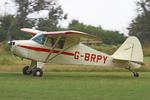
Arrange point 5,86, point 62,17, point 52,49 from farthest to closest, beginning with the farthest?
1. point 62,17
2. point 52,49
3. point 5,86

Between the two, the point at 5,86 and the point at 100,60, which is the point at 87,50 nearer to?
the point at 100,60

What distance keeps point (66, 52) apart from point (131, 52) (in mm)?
3359

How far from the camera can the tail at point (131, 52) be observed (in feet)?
86.8

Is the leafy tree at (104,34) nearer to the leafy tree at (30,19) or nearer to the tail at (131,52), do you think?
the leafy tree at (30,19)

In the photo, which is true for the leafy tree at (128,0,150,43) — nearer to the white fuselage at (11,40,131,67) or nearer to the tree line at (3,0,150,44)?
the tree line at (3,0,150,44)

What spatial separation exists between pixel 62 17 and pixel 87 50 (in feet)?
180

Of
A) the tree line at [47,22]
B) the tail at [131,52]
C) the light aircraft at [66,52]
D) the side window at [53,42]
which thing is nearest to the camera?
the light aircraft at [66,52]

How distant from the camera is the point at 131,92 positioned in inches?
658

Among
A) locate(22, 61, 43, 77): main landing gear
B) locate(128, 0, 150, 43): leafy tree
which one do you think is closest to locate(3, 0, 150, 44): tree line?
locate(128, 0, 150, 43): leafy tree

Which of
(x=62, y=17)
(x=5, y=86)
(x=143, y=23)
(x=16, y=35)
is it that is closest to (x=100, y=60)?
(x=5, y=86)

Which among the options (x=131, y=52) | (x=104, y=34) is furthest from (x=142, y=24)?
(x=131, y=52)

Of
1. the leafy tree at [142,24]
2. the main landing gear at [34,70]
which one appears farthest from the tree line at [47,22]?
the main landing gear at [34,70]

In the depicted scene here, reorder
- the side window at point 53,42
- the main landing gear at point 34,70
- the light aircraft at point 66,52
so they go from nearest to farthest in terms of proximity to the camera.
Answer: the main landing gear at point 34,70 → the light aircraft at point 66,52 → the side window at point 53,42

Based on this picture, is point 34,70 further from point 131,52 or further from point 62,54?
point 131,52
